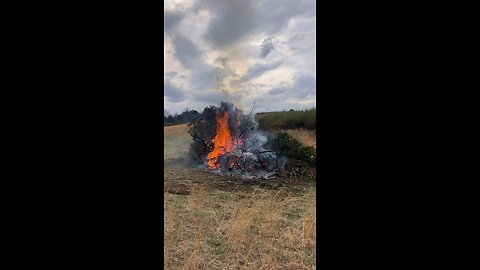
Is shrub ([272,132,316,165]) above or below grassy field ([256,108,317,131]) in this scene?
below

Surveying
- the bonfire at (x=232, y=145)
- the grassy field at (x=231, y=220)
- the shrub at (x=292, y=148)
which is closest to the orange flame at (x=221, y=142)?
the bonfire at (x=232, y=145)

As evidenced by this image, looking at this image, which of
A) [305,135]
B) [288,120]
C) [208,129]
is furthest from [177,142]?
[305,135]

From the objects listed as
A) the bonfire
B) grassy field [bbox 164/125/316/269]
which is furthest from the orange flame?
grassy field [bbox 164/125/316/269]

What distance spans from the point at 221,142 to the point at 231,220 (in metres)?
0.72

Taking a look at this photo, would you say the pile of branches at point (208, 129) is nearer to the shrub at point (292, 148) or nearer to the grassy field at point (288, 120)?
the grassy field at point (288, 120)

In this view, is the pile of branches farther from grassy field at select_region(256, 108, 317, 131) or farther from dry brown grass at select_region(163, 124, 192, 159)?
grassy field at select_region(256, 108, 317, 131)

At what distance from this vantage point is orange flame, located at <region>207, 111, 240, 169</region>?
9.84 ft

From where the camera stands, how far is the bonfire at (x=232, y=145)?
2998mm

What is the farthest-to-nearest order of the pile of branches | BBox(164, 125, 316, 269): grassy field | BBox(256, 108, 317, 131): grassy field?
BBox(256, 108, 317, 131): grassy field, the pile of branches, BBox(164, 125, 316, 269): grassy field

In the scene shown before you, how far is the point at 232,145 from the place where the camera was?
3223mm

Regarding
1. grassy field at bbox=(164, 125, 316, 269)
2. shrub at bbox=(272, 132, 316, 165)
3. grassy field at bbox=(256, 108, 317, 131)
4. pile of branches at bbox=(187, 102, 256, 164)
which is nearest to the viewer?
grassy field at bbox=(164, 125, 316, 269)
